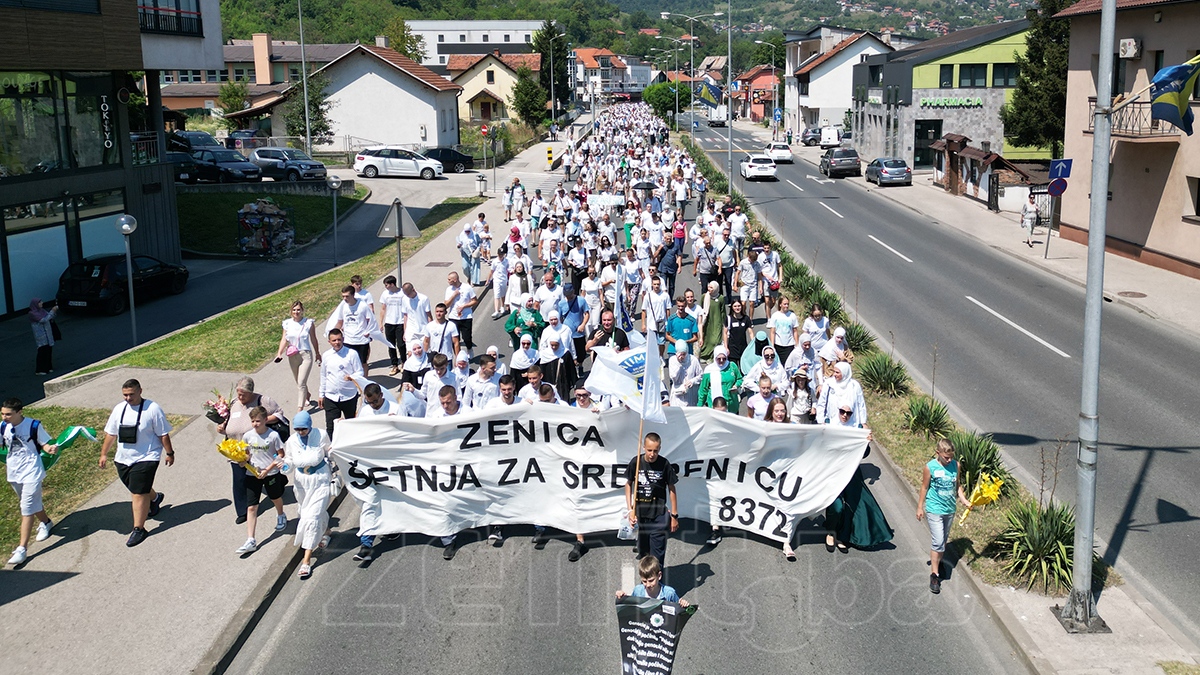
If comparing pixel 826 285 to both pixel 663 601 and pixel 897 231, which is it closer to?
pixel 897 231

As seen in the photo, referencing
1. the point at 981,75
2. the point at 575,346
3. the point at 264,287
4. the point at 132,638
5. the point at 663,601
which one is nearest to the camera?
the point at 663,601

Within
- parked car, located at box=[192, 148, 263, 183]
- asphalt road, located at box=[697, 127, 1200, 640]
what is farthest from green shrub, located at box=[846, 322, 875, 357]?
parked car, located at box=[192, 148, 263, 183]

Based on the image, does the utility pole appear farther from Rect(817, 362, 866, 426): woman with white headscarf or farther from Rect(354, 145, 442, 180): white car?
Rect(354, 145, 442, 180): white car

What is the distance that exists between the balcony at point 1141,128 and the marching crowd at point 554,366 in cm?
1185

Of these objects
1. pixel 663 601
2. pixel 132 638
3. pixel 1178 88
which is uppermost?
pixel 1178 88

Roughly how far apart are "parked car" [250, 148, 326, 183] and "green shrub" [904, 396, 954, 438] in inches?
1500

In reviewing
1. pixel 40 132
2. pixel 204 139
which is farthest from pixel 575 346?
pixel 204 139

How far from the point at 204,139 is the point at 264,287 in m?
Result: 29.6

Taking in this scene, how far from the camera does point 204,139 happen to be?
53.8 meters

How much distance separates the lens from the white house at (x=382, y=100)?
6350 cm

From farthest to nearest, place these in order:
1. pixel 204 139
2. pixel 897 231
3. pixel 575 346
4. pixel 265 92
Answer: pixel 265 92
pixel 204 139
pixel 897 231
pixel 575 346

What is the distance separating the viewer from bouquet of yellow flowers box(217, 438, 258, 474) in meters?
10.9

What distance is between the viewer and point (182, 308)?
84.4ft

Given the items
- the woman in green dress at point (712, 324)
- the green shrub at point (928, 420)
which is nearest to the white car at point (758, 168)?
the woman in green dress at point (712, 324)
